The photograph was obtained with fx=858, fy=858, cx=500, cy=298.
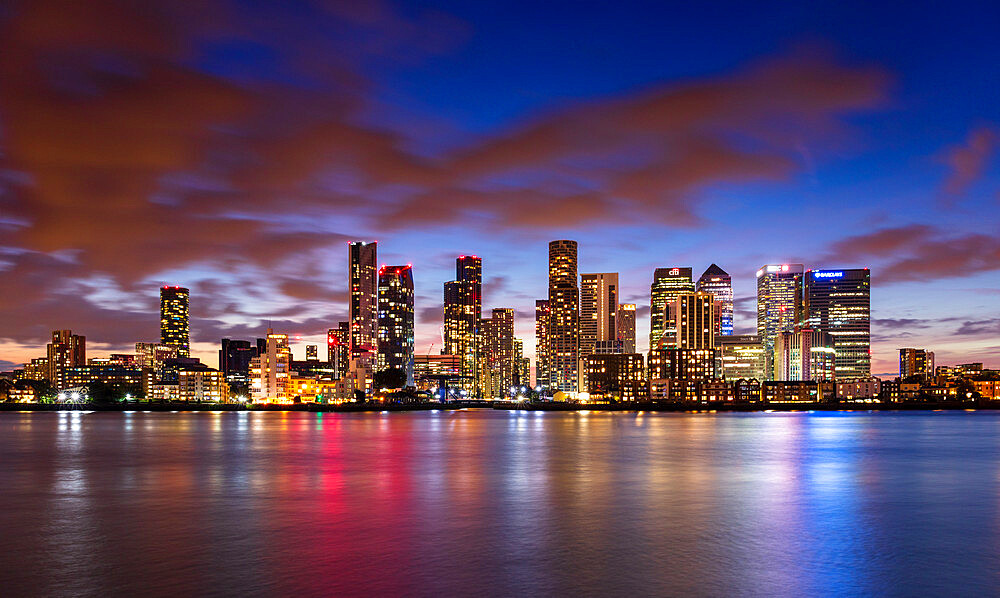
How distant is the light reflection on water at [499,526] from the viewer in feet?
84.1

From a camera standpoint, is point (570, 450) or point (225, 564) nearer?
point (225, 564)

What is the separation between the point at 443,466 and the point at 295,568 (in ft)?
126

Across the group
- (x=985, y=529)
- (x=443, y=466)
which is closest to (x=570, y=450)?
(x=443, y=466)

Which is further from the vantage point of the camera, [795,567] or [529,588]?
[795,567]

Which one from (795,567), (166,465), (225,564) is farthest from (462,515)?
(166,465)

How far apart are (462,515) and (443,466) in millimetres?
26569

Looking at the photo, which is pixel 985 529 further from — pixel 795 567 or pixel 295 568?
pixel 295 568

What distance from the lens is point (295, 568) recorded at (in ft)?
88.0

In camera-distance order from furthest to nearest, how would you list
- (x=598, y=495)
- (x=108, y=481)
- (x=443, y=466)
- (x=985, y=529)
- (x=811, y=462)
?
(x=811, y=462)
(x=443, y=466)
(x=108, y=481)
(x=598, y=495)
(x=985, y=529)

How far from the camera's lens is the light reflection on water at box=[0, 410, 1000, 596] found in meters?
25.6

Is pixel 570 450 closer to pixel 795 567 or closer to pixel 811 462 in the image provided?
pixel 811 462

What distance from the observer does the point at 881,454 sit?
80000 millimetres

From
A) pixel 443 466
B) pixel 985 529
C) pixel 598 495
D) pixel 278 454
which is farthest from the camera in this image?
pixel 278 454

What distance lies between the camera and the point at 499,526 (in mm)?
35781
